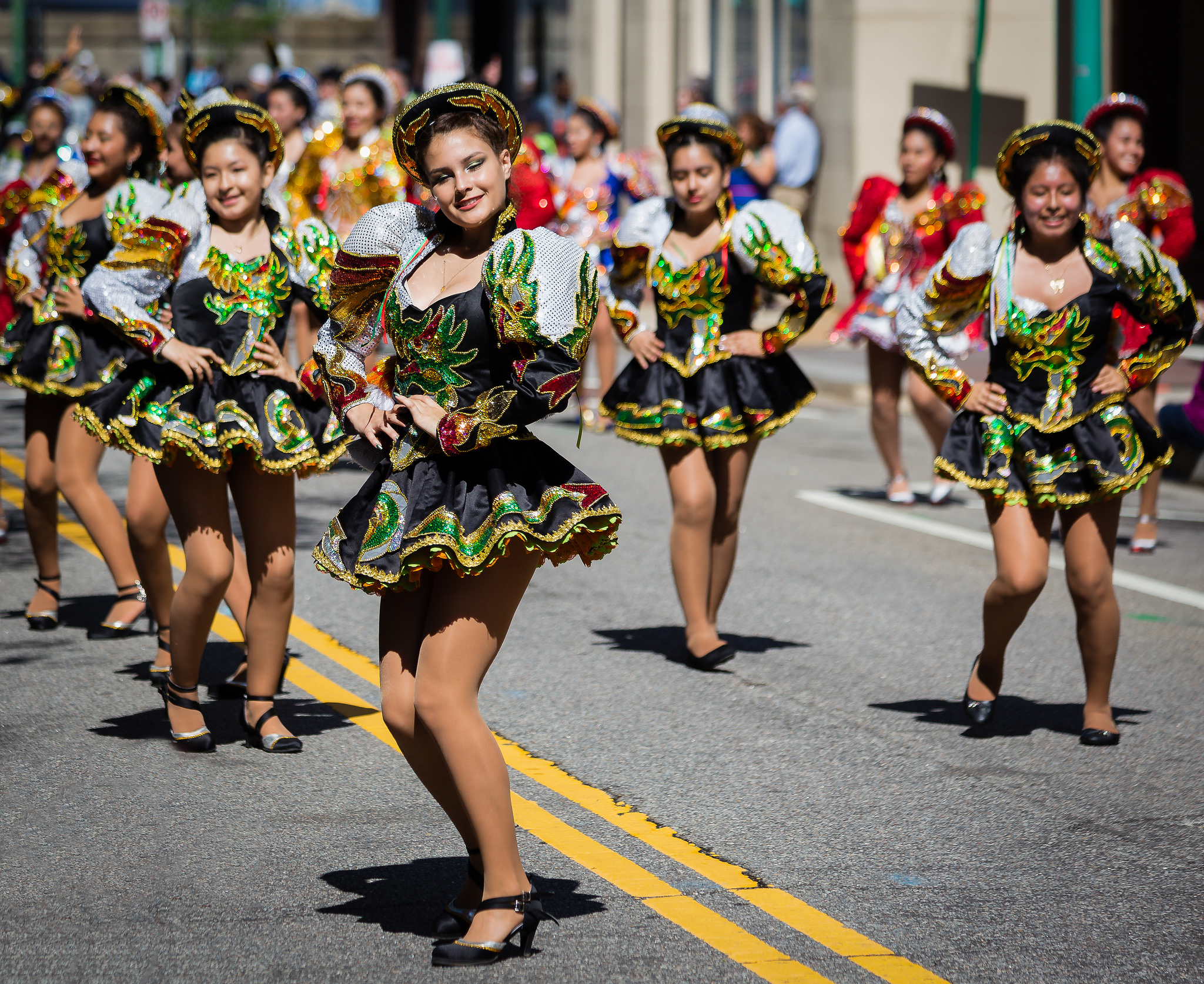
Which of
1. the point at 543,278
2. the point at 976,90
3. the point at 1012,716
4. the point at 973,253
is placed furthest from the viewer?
the point at 976,90

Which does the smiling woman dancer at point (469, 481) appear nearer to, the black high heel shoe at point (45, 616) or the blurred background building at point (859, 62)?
the black high heel shoe at point (45, 616)

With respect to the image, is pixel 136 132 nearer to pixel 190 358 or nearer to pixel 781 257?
pixel 190 358

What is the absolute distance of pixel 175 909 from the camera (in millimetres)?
4398

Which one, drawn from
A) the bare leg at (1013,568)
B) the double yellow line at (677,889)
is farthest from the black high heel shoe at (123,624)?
the bare leg at (1013,568)

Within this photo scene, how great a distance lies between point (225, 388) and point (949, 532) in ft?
17.7

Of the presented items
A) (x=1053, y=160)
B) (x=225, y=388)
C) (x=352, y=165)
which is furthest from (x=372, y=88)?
(x=1053, y=160)

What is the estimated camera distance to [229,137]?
18.9ft

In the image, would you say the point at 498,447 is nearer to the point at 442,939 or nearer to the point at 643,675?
the point at 442,939

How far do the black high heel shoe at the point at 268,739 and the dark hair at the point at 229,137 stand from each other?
182 centimetres

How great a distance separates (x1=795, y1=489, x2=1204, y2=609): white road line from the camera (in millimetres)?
8555

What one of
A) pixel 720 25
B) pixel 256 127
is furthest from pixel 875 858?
pixel 720 25

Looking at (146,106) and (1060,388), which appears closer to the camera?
(1060,388)

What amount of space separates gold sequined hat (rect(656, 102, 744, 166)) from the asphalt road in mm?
2096

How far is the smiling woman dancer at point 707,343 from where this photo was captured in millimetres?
6910
